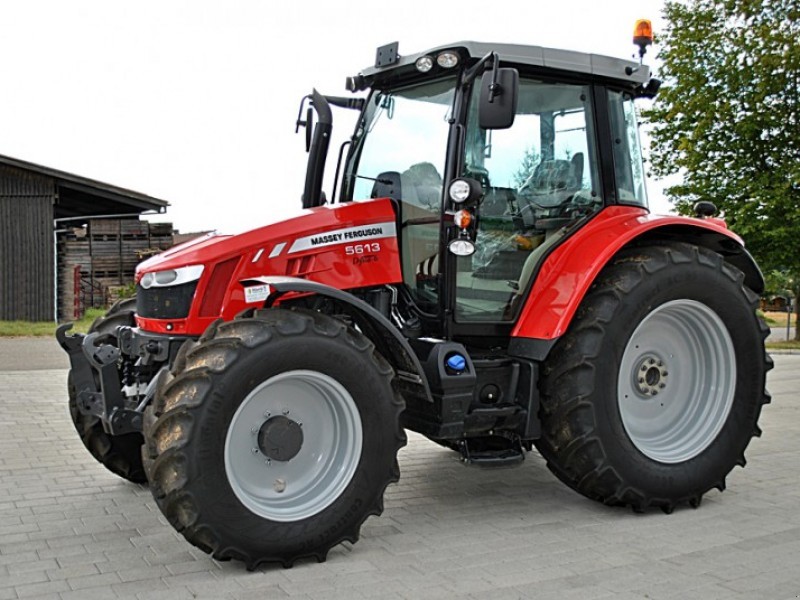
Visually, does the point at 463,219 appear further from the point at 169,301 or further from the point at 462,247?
the point at 169,301

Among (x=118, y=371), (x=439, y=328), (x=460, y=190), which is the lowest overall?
(x=118, y=371)

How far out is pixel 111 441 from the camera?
5.55 metres

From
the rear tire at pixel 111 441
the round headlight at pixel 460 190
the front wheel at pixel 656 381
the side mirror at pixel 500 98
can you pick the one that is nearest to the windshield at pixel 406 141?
the round headlight at pixel 460 190

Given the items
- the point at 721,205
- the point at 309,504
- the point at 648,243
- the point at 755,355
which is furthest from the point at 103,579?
the point at 721,205

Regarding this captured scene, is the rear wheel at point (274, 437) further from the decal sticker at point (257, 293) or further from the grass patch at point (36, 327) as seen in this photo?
A: the grass patch at point (36, 327)

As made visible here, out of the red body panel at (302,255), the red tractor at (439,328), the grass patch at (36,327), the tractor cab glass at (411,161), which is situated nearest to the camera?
the red tractor at (439,328)

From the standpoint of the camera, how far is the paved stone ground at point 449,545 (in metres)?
3.89

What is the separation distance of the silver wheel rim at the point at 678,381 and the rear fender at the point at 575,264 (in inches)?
18.9

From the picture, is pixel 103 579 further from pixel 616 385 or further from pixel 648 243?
pixel 648 243

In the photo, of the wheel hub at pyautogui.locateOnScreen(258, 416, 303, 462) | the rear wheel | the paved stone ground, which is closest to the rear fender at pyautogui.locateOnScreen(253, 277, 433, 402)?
the rear wheel

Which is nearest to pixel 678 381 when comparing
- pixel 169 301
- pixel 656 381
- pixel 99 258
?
pixel 656 381

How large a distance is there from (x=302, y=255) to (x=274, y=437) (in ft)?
3.22

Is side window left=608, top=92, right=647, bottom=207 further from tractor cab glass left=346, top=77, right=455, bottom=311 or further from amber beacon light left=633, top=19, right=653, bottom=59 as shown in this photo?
tractor cab glass left=346, top=77, right=455, bottom=311

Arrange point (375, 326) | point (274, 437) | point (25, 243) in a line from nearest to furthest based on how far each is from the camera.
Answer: point (274, 437) → point (375, 326) → point (25, 243)
